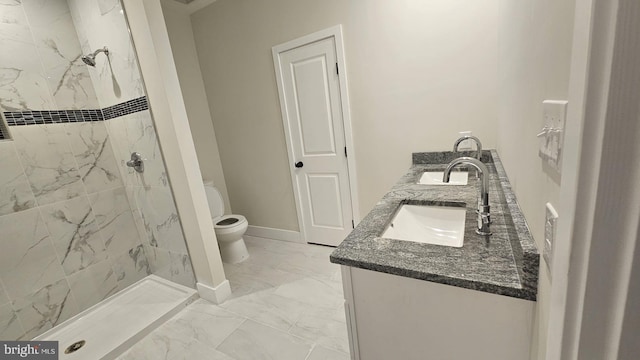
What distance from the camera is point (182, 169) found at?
1.78 metres

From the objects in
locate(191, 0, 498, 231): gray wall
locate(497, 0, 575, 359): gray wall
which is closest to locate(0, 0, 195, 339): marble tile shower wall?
locate(191, 0, 498, 231): gray wall

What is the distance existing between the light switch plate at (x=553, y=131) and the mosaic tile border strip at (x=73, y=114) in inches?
82.3

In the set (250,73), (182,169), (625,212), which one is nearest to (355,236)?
(625,212)

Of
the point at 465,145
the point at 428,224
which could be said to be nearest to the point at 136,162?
the point at 428,224

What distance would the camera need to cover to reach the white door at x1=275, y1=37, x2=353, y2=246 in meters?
2.29

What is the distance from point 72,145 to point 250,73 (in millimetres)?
1602

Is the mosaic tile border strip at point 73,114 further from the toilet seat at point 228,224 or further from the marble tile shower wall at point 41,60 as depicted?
the toilet seat at point 228,224

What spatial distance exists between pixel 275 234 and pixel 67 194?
1852mm

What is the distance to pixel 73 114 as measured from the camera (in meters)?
2.00

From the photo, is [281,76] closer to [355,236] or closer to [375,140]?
[375,140]

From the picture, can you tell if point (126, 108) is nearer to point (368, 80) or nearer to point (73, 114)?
point (73, 114)

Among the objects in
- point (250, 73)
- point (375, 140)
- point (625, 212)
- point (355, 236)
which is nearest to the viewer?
point (625, 212)

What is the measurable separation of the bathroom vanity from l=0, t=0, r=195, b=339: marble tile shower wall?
1.64m

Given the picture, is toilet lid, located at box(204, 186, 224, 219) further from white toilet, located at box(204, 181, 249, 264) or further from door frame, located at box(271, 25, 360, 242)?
door frame, located at box(271, 25, 360, 242)
